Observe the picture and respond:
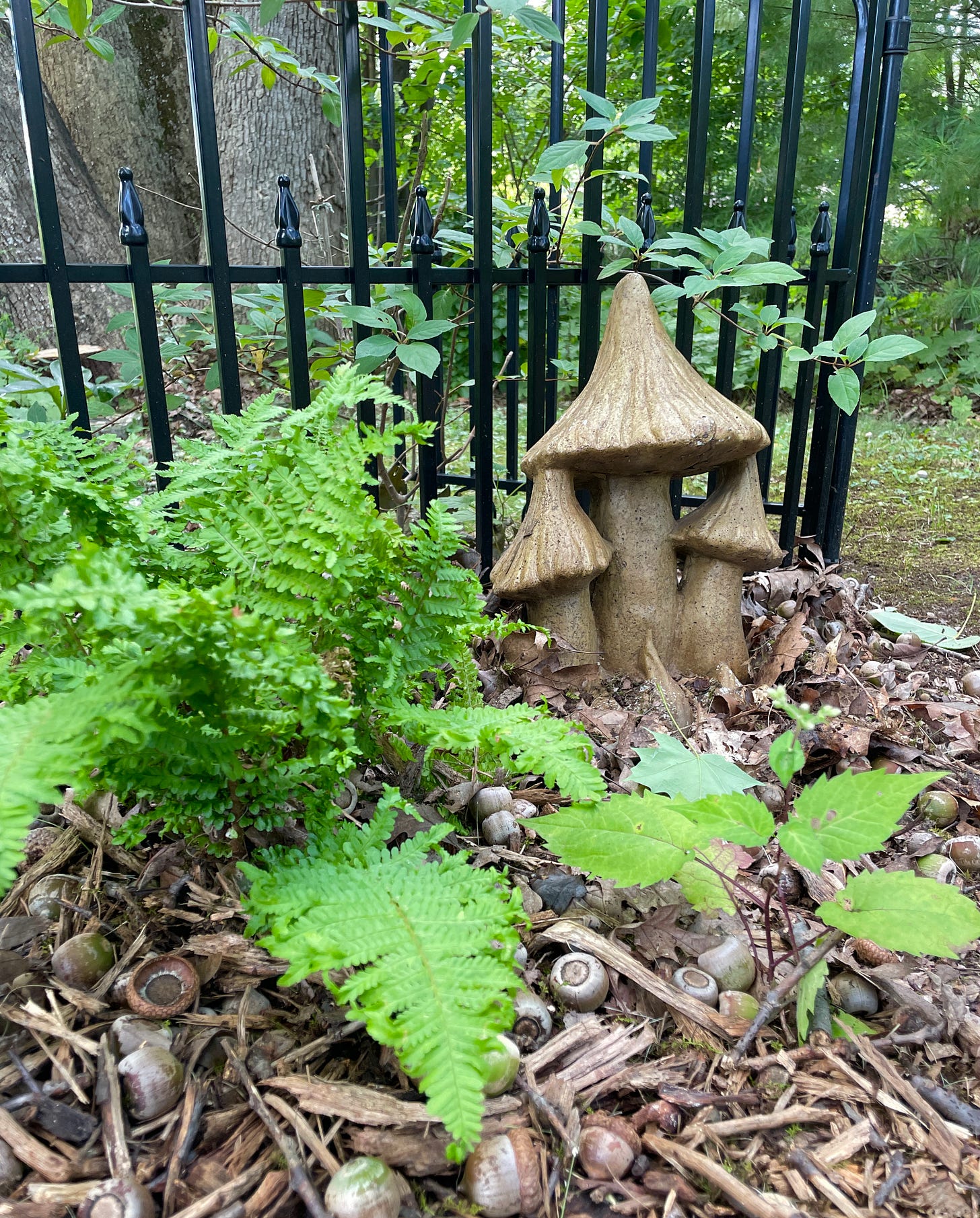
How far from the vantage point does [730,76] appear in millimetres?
8031

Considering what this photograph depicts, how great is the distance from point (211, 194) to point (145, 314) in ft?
1.21

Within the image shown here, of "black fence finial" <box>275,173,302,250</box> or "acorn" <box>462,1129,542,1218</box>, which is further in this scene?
"black fence finial" <box>275,173,302,250</box>

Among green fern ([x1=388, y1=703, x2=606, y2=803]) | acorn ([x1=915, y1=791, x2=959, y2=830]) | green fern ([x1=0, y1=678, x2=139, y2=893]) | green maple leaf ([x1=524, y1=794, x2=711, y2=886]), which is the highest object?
green fern ([x1=0, y1=678, x2=139, y2=893])

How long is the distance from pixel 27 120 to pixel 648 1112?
2476mm

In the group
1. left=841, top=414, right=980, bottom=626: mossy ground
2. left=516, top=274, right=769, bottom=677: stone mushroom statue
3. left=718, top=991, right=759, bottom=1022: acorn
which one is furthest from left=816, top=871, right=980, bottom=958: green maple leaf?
left=841, top=414, right=980, bottom=626: mossy ground

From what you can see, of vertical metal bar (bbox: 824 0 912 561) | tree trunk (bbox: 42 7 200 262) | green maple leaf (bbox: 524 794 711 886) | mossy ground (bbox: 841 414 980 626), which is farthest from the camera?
tree trunk (bbox: 42 7 200 262)

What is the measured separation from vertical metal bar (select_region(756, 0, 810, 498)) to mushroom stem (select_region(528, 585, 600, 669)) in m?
1.02

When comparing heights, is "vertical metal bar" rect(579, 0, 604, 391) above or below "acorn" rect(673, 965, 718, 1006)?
above

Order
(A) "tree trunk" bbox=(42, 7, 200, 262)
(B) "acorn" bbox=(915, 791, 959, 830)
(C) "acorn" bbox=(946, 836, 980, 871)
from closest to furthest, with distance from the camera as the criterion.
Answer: (C) "acorn" bbox=(946, 836, 980, 871), (B) "acorn" bbox=(915, 791, 959, 830), (A) "tree trunk" bbox=(42, 7, 200, 262)

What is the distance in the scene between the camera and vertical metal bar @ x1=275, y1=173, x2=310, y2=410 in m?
2.31

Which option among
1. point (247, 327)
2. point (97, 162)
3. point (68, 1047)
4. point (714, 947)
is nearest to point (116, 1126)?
point (68, 1047)

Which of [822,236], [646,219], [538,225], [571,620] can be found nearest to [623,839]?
[571,620]

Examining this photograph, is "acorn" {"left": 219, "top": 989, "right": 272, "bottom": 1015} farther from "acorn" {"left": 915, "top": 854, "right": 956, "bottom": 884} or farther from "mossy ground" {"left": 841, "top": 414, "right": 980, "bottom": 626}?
"mossy ground" {"left": 841, "top": 414, "right": 980, "bottom": 626}

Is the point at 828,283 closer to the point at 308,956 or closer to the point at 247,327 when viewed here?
the point at 247,327
